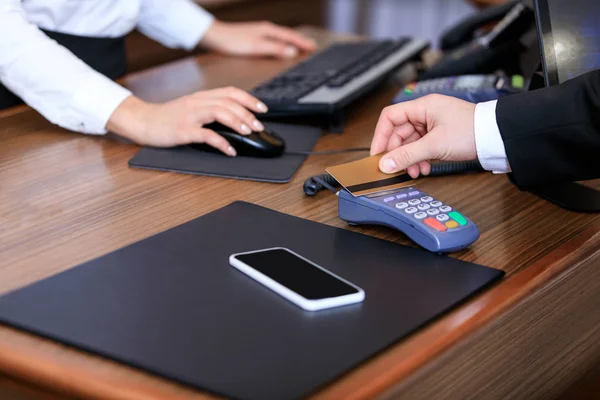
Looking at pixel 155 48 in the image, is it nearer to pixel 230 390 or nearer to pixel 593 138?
pixel 593 138

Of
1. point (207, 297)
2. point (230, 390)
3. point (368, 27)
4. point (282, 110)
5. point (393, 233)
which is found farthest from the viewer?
point (368, 27)

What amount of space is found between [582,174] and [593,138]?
0.05 m

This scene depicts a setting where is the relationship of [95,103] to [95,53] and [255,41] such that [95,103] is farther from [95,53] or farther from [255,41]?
[255,41]

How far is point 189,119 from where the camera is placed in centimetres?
108

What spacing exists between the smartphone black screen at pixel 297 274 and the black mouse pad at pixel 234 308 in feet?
0.05

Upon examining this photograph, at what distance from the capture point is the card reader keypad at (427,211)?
0.78 meters

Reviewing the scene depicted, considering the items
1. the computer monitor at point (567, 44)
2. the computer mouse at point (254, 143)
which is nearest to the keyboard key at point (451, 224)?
the computer monitor at point (567, 44)

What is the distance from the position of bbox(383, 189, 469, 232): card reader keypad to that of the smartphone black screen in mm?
136

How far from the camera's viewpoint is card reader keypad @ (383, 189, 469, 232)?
78 cm

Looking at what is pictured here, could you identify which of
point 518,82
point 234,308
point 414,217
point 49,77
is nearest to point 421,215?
point 414,217

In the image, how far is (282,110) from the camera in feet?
3.93

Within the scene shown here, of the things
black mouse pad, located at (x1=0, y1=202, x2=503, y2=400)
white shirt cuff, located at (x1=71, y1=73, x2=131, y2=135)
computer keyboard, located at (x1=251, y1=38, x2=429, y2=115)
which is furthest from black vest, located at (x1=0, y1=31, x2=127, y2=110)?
black mouse pad, located at (x1=0, y1=202, x2=503, y2=400)

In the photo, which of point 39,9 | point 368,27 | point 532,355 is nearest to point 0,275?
point 532,355

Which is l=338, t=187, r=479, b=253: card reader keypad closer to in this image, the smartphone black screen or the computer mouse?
the smartphone black screen
